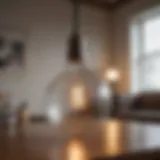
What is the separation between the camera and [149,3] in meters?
4.95

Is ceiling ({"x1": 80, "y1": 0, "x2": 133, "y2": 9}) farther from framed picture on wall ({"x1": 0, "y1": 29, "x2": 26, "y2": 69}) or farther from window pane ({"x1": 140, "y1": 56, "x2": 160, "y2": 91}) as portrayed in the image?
framed picture on wall ({"x1": 0, "y1": 29, "x2": 26, "y2": 69})

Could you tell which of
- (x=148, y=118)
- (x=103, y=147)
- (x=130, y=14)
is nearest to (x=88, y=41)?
(x=130, y=14)

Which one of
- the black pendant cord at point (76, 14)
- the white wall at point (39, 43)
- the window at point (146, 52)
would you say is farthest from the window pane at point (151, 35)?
the black pendant cord at point (76, 14)

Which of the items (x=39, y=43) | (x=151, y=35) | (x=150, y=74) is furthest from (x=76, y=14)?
(x=150, y=74)

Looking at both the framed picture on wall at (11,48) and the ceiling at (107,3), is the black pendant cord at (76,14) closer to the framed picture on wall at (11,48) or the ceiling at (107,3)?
the ceiling at (107,3)

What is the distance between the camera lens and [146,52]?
5102 millimetres

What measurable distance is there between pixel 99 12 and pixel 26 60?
1.70m

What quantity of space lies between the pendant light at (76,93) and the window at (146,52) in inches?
24.3

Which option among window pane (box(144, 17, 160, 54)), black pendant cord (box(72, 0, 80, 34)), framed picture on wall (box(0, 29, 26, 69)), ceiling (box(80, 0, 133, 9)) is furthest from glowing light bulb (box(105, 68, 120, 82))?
framed picture on wall (box(0, 29, 26, 69))

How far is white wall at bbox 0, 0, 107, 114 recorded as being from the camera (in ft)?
15.3

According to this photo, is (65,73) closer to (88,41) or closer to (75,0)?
(88,41)

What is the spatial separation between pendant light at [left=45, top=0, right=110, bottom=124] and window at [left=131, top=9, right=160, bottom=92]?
0.62 meters

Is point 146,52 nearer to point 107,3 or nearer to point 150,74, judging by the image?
point 150,74

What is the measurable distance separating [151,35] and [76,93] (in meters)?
1.51
